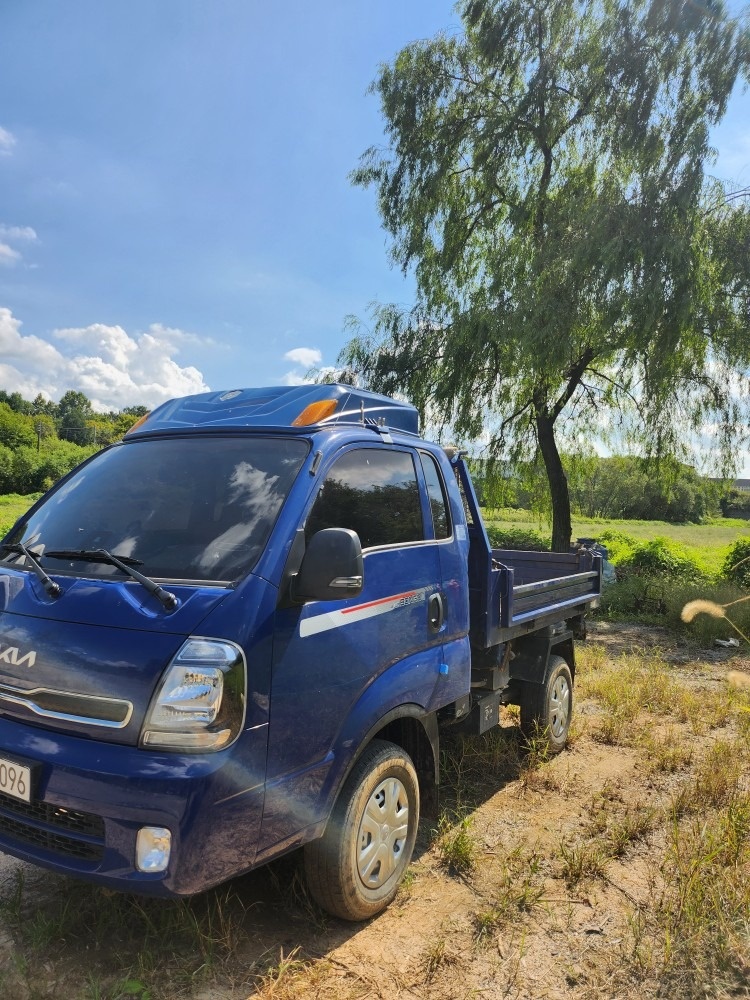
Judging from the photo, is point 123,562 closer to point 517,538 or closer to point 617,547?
point 517,538

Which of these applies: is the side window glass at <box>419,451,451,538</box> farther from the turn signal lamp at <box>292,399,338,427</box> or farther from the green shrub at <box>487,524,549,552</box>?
the green shrub at <box>487,524,549,552</box>

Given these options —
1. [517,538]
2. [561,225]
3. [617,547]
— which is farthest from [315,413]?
[617,547]

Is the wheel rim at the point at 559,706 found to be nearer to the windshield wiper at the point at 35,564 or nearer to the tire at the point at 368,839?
the tire at the point at 368,839

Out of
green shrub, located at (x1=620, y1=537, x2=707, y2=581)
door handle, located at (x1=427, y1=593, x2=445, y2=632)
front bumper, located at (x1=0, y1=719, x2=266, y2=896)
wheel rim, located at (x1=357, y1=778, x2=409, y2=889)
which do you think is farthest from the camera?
green shrub, located at (x1=620, y1=537, x2=707, y2=581)

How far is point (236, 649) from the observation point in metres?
2.38

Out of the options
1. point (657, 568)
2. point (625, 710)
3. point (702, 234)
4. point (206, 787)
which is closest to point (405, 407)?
point (206, 787)

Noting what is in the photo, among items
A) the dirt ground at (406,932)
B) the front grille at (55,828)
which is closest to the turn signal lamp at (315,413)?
the front grille at (55,828)

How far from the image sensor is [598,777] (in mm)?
5020

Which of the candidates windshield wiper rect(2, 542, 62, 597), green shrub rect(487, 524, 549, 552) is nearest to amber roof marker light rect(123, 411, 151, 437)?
windshield wiper rect(2, 542, 62, 597)

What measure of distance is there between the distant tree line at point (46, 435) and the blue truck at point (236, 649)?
24094mm

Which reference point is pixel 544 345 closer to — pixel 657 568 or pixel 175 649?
pixel 657 568

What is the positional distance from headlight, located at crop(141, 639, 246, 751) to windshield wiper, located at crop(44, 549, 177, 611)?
7.3 inches

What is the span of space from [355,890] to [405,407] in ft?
8.17

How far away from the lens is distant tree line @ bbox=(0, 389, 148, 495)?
76.3 metres
